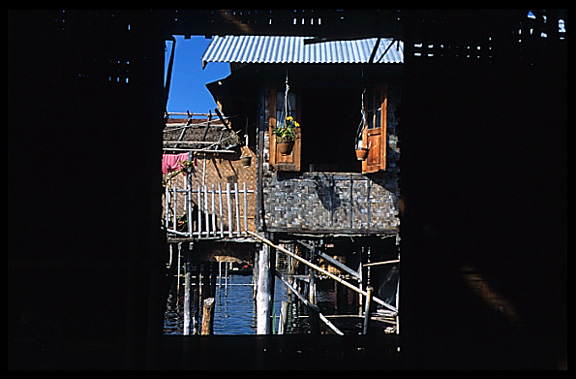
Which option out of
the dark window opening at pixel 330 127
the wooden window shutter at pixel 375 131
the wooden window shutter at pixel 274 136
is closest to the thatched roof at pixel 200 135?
the dark window opening at pixel 330 127

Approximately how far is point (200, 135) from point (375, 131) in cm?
1149

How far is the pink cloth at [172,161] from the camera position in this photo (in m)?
20.0

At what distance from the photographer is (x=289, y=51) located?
38.7ft

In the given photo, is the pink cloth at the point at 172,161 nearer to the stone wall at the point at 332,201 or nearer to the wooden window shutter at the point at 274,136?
the wooden window shutter at the point at 274,136

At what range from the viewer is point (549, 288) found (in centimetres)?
421

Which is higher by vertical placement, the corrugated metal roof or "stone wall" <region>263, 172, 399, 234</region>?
the corrugated metal roof

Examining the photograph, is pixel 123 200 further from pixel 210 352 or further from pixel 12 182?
pixel 210 352

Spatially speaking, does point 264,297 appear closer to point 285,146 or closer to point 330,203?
point 330,203

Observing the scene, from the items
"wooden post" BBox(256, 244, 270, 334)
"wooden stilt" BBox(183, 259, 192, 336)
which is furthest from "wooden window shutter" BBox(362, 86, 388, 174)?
"wooden stilt" BBox(183, 259, 192, 336)

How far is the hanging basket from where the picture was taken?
37.6 ft

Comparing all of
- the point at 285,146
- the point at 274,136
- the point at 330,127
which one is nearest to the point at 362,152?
the point at 285,146

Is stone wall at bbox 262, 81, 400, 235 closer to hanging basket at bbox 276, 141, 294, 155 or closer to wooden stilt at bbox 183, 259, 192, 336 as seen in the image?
hanging basket at bbox 276, 141, 294, 155

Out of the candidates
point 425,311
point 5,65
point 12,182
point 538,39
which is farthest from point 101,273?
point 538,39

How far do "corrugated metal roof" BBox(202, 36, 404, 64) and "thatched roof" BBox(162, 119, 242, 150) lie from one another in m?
9.02
